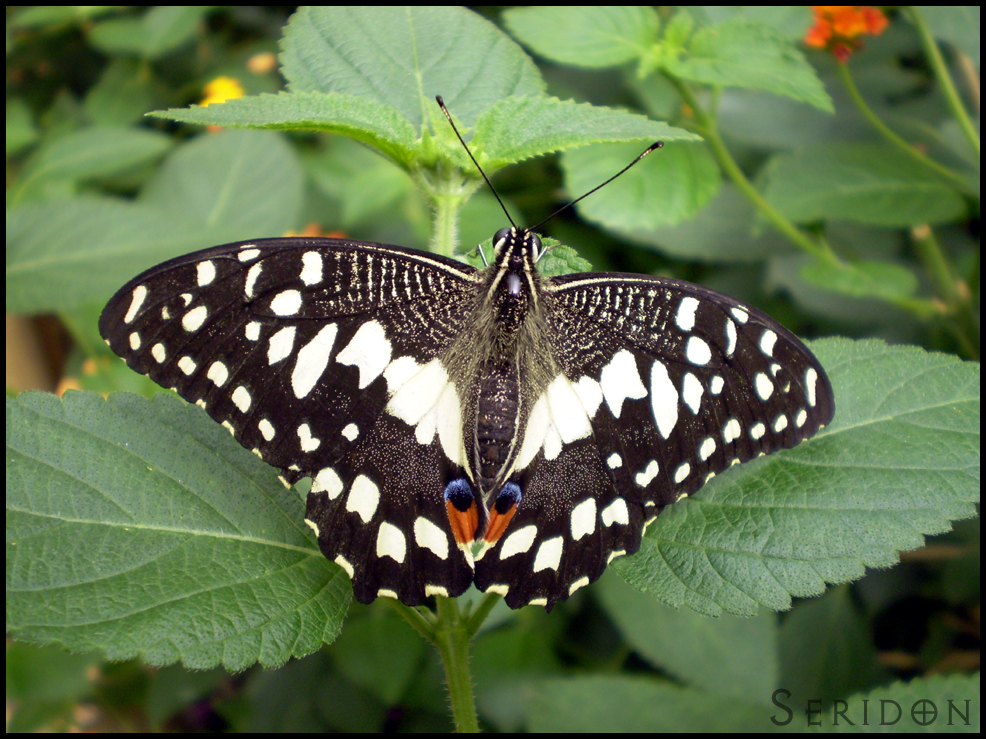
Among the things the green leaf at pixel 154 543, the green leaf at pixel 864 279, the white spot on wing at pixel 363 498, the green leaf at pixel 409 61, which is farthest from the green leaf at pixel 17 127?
the green leaf at pixel 864 279

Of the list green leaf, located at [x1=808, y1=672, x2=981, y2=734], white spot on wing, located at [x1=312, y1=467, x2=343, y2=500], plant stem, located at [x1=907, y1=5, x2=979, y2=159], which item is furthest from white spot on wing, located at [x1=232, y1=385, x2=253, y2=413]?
plant stem, located at [x1=907, y1=5, x2=979, y2=159]

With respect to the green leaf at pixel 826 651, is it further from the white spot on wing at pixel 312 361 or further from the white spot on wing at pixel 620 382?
the white spot on wing at pixel 312 361

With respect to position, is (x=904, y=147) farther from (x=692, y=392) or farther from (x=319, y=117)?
(x=319, y=117)

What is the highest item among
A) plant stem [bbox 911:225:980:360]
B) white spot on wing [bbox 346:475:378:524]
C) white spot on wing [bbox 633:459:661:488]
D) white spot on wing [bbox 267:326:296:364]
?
white spot on wing [bbox 267:326:296:364]

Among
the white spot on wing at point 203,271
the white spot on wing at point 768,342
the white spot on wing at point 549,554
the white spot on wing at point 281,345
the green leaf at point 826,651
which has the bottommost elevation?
the green leaf at point 826,651

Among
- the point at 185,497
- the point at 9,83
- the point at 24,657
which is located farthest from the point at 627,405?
the point at 9,83

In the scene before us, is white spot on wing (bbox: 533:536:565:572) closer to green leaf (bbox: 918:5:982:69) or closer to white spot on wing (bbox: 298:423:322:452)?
white spot on wing (bbox: 298:423:322:452)

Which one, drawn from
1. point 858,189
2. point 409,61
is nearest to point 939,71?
point 858,189
